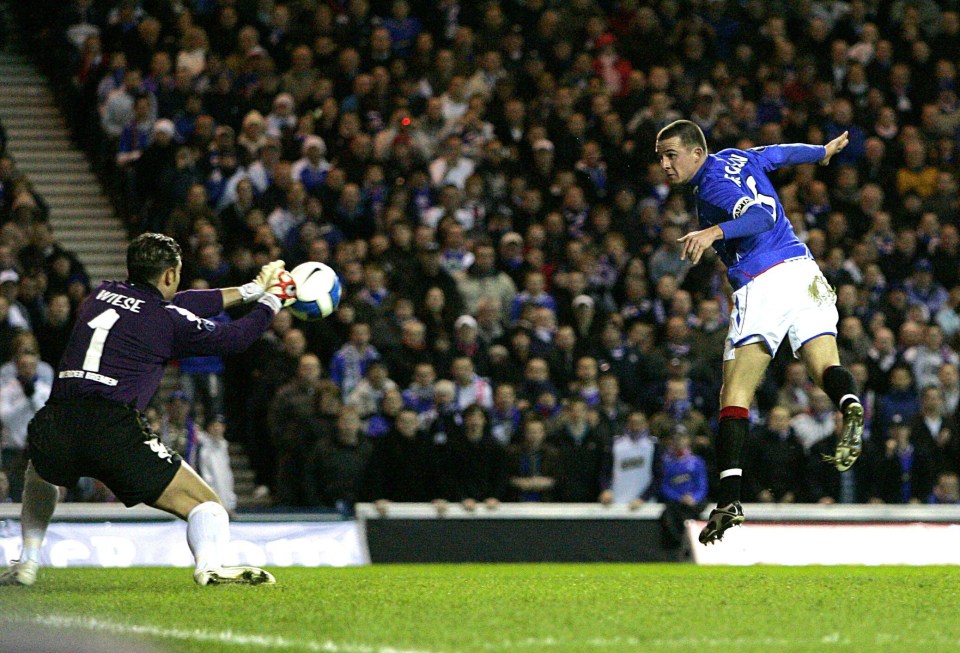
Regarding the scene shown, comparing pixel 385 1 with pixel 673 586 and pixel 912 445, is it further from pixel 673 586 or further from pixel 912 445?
pixel 673 586

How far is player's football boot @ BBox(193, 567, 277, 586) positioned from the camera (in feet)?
27.7

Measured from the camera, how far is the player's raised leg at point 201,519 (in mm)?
8328

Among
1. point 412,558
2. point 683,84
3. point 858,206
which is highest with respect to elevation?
point 683,84

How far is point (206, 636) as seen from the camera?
6.43 meters

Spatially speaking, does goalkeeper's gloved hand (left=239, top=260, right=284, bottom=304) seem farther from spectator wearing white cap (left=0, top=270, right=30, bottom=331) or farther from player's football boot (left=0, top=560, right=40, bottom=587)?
spectator wearing white cap (left=0, top=270, right=30, bottom=331)

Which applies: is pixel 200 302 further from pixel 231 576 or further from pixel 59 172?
pixel 59 172

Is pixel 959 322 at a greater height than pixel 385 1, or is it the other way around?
pixel 385 1

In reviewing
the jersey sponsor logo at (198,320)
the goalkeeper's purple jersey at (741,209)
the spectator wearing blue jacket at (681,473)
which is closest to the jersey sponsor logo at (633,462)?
the spectator wearing blue jacket at (681,473)

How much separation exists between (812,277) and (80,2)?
42.5ft

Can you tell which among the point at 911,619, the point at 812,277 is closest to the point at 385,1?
the point at 812,277

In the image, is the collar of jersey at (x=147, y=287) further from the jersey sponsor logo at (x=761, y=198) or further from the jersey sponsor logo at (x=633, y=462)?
the jersey sponsor logo at (x=633, y=462)

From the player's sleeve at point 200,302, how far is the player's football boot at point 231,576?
57.5 inches

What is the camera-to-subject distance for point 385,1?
20.3 metres

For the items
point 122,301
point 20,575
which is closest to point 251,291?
point 122,301
